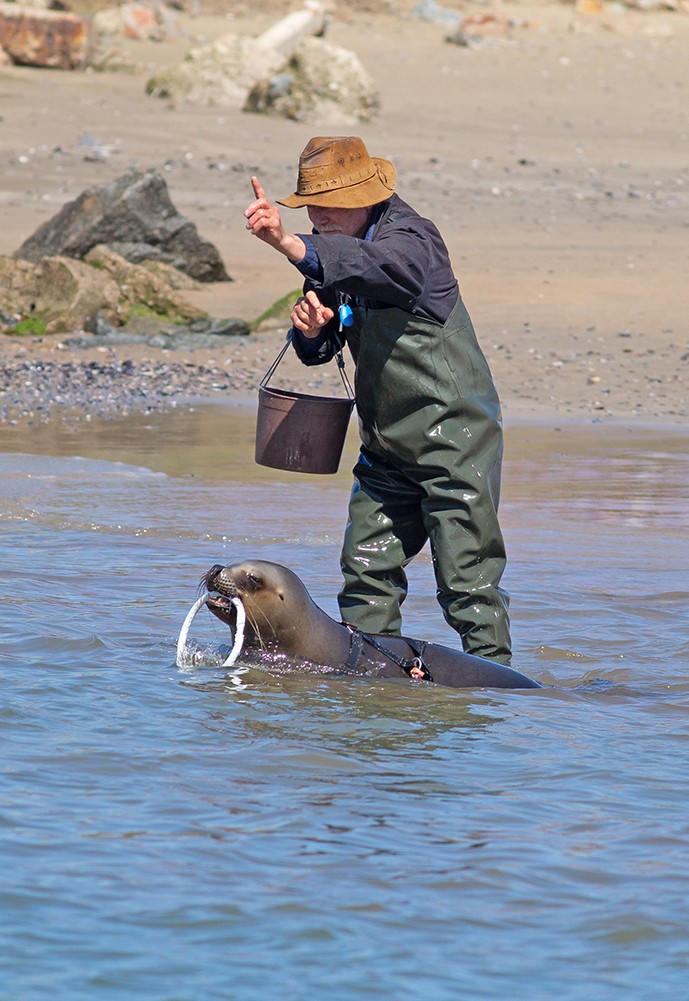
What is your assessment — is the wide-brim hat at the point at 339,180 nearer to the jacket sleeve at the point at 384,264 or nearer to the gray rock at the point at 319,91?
the jacket sleeve at the point at 384,264

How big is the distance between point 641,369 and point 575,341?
933mm

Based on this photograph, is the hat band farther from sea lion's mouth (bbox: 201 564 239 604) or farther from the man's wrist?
sea lion's mouth (bbox: 201 564 239 604)

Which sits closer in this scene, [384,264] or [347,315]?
[384,264]

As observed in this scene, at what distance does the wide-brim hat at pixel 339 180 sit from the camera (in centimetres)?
507

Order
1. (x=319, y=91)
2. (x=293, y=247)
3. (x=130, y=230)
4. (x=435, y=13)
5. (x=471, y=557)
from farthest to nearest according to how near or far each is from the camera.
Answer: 1. (x=435, y=13)
2. (x=319, y=91)
3. (x=130, y=230)
4. (x=471, y=557)
5. (x=293, y=247)

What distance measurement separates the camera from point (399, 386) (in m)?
5.26

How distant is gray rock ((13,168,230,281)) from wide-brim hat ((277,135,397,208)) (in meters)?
9.75

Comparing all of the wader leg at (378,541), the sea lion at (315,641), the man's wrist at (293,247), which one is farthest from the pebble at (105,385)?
the man's wrist at (293,247)

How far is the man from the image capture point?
197 inches

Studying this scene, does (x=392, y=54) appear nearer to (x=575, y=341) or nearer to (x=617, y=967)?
(x=575, y=341)

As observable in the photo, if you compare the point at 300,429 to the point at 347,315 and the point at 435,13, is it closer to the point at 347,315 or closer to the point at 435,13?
the point at 347,315

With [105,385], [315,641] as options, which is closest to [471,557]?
[315,641]

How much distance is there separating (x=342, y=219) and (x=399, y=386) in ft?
1.86

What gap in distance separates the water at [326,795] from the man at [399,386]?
44cm
